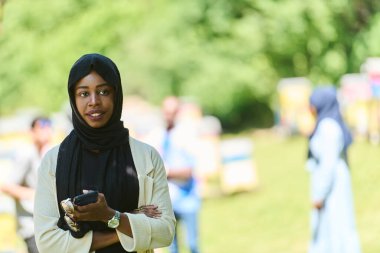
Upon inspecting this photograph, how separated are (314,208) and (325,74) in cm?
2629

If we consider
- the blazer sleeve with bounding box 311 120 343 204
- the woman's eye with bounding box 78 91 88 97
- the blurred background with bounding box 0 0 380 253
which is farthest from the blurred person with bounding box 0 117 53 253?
the woman's eye with bounding box 78 91 88 97

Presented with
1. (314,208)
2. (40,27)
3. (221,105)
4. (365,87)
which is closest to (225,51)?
(221,105)

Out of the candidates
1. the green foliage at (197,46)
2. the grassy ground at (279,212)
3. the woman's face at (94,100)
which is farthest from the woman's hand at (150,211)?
the green foliage at (197,46)

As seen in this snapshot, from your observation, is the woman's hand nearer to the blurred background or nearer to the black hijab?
the black hijab

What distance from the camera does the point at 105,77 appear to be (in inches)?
139

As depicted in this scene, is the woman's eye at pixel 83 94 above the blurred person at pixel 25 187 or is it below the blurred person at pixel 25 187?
above

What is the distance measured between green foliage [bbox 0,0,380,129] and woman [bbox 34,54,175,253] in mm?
19445

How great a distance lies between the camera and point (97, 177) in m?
3.51

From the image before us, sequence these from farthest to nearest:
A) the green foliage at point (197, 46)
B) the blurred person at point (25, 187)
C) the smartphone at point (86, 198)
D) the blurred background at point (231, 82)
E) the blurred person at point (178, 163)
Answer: the green foliage at point (197, 46) < the blurred background at point (231, 82) < the blurred person at point (178, 163) < the blurred person at point (25, 187) < the smartphone at point (86, 198)

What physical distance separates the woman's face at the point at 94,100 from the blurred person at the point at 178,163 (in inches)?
188

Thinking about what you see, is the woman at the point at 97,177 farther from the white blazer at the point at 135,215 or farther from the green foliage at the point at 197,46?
the green foliage at the point at 197,46

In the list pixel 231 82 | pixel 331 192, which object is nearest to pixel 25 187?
pixel 331 192

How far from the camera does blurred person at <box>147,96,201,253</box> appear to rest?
8383 millimetres

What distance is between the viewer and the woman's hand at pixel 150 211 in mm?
3559
